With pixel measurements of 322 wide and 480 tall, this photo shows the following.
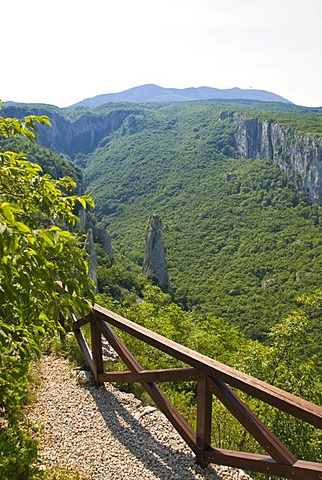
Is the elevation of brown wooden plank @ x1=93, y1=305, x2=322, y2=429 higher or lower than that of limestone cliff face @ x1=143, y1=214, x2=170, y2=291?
higher

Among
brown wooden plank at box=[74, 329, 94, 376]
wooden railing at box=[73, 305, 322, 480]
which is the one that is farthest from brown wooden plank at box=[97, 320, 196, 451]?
brown wooden plank at box=[74, 329, 94, 376]

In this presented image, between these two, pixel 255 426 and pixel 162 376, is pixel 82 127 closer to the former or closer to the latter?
pixel 162 376

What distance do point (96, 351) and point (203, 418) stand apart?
1.64 meters

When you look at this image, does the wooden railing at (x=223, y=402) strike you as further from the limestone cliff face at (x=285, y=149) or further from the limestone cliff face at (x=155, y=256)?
the limestone cliff face at (x=285, y=149)

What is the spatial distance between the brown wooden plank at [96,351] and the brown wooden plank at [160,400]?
0.21 meters

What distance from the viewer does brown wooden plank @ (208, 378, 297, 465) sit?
2.43m

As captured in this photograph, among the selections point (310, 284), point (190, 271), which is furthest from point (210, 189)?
point (310, 284)

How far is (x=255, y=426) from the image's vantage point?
2520mm

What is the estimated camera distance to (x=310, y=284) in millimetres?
49438

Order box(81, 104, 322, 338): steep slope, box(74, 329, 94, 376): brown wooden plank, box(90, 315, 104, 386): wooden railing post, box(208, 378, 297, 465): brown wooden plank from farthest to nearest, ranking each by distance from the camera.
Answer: box(81, 104, 322, 338): steep slope
box(74, 329, 94, 376): brown wooden plank
box(90, 315, 104, 386): wooden railing post
box(208, 378, 297, 465): brown wooden plank

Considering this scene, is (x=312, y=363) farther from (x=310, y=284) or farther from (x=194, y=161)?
(x=194, y=161)

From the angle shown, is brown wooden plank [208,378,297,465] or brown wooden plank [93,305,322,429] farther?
brown wooden plank [208,378,297,465]

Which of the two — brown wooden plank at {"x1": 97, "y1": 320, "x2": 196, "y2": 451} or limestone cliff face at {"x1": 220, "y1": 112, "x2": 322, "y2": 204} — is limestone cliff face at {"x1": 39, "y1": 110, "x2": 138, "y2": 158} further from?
brown wooden plank at {"x1": 97, "y1": 320, "x2": 196, "y2": 451}

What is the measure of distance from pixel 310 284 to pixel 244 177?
4444cm
